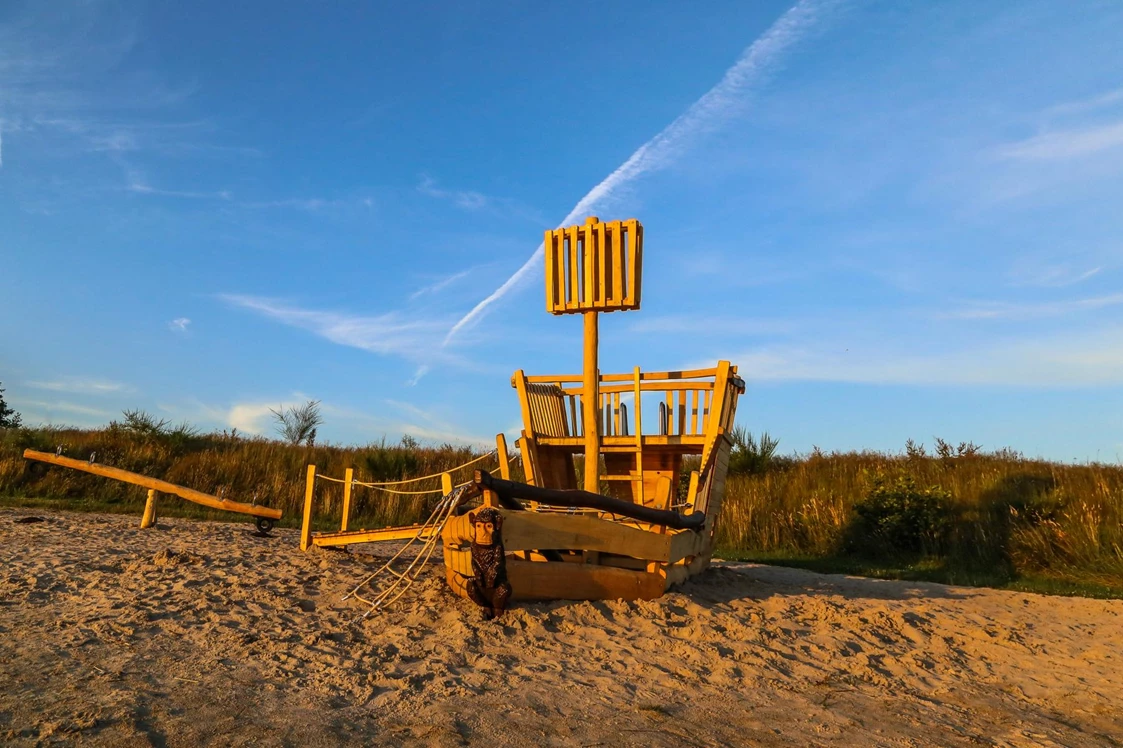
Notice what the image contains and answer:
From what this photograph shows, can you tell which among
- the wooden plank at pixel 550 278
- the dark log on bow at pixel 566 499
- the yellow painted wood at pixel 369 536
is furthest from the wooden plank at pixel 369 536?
the wooden plank at pixel 550 278

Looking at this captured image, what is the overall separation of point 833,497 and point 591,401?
29.6ft

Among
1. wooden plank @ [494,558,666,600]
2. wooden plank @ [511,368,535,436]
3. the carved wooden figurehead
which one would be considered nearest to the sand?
wooden plank @ [494,558,666,600]

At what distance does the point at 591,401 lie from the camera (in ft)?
26.3

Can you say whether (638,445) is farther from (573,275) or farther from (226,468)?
(226,468)

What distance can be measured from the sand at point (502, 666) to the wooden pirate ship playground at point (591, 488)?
1.03ft

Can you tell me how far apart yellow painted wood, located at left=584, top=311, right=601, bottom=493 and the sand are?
158 centimetres

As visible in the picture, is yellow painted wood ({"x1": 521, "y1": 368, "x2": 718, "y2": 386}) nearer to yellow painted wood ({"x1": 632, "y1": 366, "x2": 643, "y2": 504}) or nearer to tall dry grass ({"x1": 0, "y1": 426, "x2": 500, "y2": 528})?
yellow painted wood ({"x1": 632, "y1": 366, "x2": 643, "y2": 504})

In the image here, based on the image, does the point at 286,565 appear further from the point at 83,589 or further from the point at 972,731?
the point at 972,731

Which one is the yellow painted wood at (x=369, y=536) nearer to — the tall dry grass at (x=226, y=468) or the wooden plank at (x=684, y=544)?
the wooden plank at (x=684, y=544)

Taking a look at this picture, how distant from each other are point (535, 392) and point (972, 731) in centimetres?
572

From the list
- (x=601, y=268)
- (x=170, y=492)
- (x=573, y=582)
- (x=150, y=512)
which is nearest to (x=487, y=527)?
(x=573, y=582)

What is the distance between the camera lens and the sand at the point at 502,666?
149 inches

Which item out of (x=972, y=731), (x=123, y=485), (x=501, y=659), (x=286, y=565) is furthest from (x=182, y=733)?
(x=123, y=485)

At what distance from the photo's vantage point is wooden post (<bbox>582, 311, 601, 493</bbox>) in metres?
8.02
